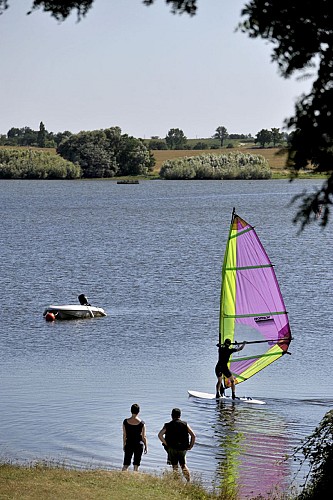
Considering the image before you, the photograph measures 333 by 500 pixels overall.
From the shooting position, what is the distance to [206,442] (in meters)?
19.1

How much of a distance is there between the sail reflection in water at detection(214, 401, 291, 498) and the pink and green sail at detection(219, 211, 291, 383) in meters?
1.64

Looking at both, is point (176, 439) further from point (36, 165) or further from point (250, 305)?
point (36, 165)

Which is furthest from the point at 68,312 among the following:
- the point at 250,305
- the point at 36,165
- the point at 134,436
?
the point at 36,165

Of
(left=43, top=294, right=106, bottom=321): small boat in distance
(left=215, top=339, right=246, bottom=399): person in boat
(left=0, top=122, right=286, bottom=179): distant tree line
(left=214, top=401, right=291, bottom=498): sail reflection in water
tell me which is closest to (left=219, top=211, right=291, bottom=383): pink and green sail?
(left=215, top=339, right=246, bottom=399): person in boat

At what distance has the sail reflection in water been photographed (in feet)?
52.3

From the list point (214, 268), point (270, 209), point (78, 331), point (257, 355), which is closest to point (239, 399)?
point (257, 355)

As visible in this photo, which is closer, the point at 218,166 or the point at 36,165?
the point at 36,165

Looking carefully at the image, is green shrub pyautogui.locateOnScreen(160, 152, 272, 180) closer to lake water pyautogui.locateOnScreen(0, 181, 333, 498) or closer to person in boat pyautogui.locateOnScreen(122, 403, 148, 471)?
lake water pyautogui.locateOnScreen(0, 181, 333, 498)

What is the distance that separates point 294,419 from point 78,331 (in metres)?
12.6

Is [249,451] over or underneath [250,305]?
underneath

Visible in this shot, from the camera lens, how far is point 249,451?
18.4 meters

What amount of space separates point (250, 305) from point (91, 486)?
11476 millimetres

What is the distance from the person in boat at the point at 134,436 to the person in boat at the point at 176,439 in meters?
0.31

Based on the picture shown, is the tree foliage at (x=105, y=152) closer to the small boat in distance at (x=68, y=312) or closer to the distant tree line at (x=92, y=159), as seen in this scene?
the distant tree line at (x=92, y=159)
